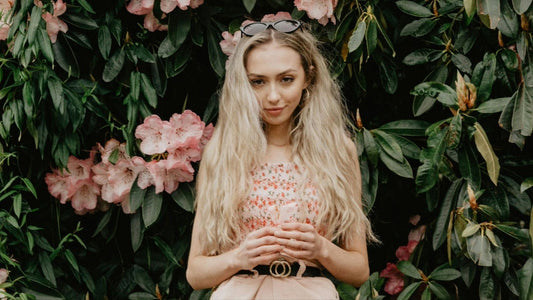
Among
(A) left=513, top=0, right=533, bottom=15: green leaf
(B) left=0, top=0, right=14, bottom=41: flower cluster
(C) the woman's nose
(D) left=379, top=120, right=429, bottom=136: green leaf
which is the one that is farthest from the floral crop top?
(B) left=0, top=0, right=14, bottom=41: flower cluster

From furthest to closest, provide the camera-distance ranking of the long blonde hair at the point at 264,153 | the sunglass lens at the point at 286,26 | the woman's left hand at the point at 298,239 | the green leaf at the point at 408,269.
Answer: the green leaf at the point at 408,269 → the sunglass lens at the point at 286,26 → the long blonde hair at the point at 264,153 → the woman's left hand at the point at 298,239

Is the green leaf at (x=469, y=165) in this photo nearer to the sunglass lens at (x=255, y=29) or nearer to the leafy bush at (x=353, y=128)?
the leafy bush at (x=353, y=128)

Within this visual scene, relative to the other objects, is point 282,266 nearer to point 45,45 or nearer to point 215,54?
point 215,54

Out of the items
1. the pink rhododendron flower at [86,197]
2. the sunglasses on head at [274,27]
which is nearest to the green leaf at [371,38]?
the sunglasses on head at [274,27]

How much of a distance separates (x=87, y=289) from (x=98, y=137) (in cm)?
67

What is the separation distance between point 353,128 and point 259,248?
2.93ft

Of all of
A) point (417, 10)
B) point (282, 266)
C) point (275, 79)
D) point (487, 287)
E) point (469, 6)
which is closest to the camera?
point (282, 266)

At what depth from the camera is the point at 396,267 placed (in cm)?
281

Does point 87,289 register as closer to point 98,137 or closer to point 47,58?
point 98,137

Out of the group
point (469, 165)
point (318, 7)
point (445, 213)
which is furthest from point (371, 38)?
point (445, 213)

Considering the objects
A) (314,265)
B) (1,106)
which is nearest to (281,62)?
(314,265)

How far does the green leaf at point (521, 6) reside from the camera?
2238mm

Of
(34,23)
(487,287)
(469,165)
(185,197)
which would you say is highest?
(34,23)

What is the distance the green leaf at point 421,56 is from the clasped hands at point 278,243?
1.05 m
